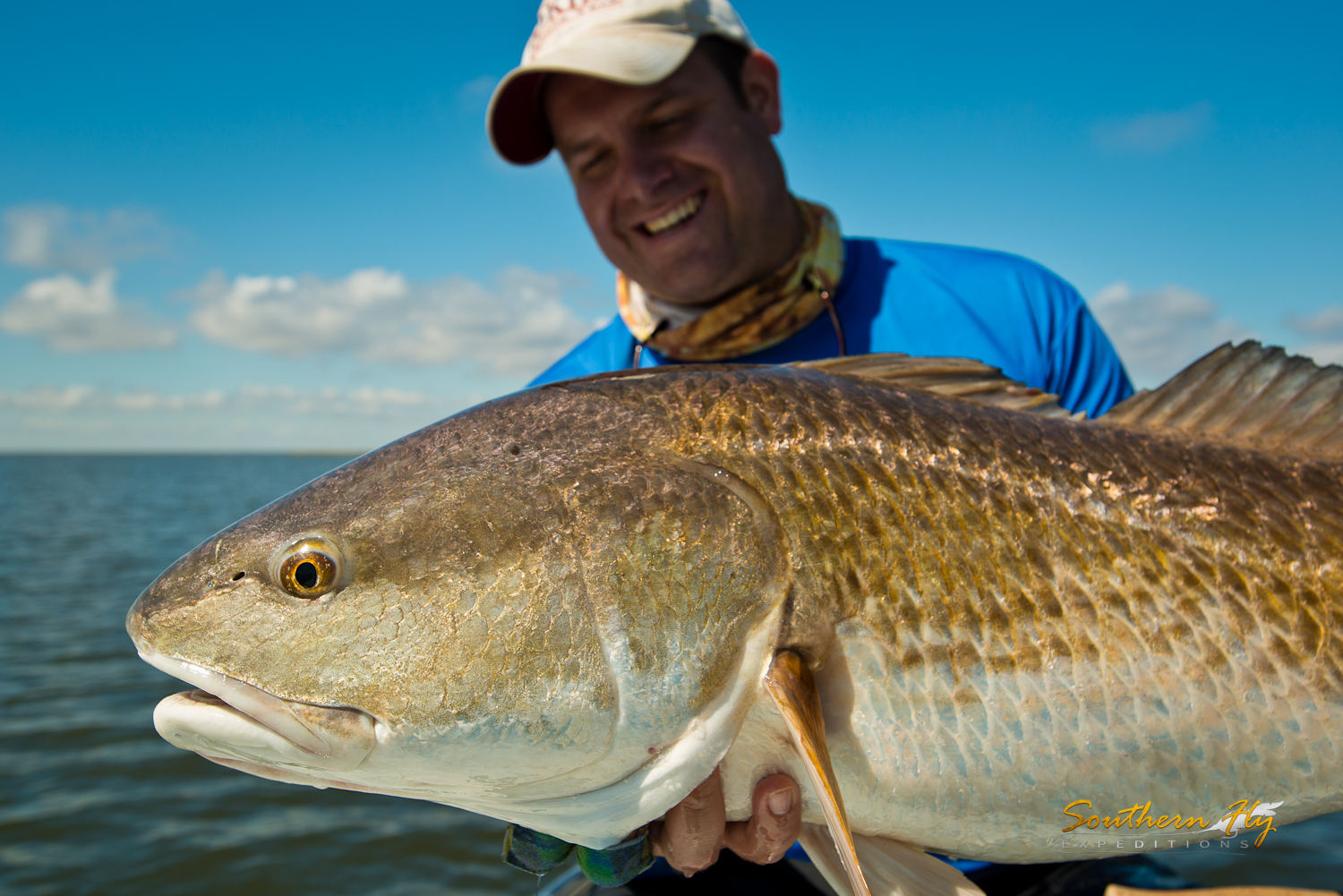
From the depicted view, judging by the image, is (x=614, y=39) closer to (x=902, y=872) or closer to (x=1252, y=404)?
(x=1252, y=404)

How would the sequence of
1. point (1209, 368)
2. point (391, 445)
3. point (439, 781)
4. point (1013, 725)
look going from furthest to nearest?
point (1209, 368) < point (391, 445) < point (1013, 725) < point (439, 781)

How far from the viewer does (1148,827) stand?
189cm

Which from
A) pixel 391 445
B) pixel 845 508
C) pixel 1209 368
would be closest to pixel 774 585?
pixel 845 508

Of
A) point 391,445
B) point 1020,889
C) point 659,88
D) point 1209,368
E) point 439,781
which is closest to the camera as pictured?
point 439,781

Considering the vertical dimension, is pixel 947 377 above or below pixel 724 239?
below

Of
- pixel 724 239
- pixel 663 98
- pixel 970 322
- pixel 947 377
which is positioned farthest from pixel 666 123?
pixel 947 377

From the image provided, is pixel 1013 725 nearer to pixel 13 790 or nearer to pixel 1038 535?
pixel 1038 535

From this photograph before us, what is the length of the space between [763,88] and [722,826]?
2.98 meters

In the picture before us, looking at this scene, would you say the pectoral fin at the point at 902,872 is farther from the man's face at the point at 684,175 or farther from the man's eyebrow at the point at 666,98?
the man's eyebrow at the point at 666,98

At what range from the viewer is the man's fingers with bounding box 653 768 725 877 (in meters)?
1.89

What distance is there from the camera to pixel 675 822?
1970mm

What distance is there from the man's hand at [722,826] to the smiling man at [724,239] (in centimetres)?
184

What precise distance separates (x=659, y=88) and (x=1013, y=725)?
2.60 metres

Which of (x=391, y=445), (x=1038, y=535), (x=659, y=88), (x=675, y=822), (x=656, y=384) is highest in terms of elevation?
(x=659, y=88)
